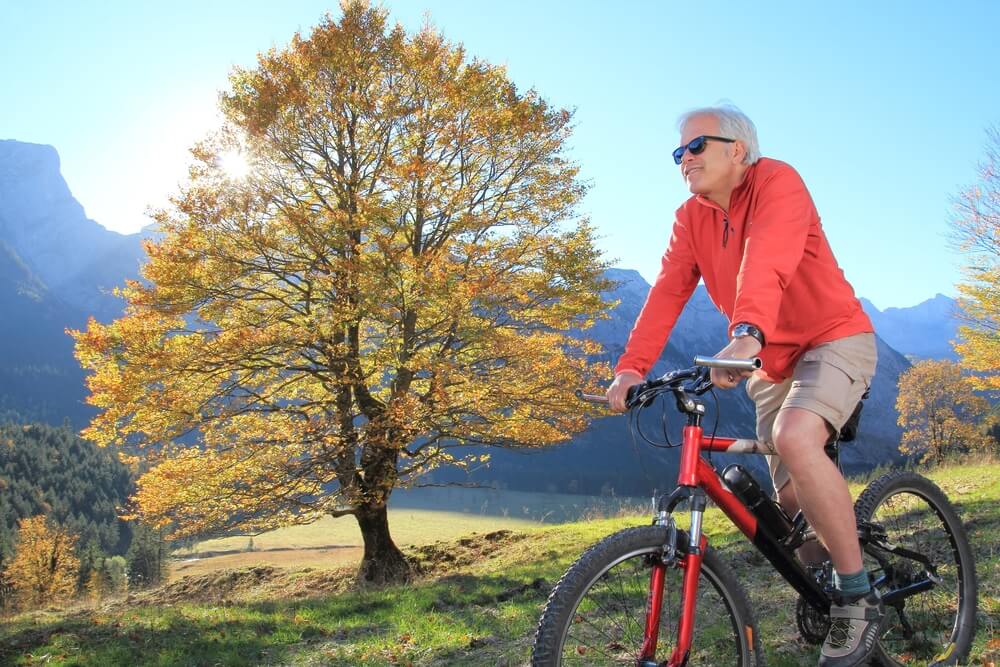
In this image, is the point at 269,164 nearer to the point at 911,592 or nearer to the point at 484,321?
the point at 484,321

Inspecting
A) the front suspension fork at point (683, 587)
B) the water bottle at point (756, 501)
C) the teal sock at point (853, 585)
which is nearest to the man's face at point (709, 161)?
the water bottle at point (756, 501)

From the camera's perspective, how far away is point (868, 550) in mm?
3068

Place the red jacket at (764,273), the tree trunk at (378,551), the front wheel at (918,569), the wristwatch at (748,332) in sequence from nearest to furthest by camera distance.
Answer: the wristwatch at (748,332) → the red jacket at (764,273) → the front wheel at (918,569) → the tree trunk at (378,551)

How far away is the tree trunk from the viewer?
1319cm

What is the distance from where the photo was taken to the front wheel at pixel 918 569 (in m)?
3.11

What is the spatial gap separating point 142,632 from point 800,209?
8085 mm

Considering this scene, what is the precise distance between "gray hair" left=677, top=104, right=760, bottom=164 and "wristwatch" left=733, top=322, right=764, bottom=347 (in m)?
0.80

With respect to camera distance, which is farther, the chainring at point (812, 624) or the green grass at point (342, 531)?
the green grass at point (342, 531)

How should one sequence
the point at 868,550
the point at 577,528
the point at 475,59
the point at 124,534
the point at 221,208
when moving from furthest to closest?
1. the point at 124,534
2. the point at 577,528
3. the point at 475,59
4. the point at 221,208
5. the point at 868,550

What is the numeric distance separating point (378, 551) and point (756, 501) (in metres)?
11.9

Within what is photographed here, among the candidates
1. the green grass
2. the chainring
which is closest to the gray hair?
the chainring

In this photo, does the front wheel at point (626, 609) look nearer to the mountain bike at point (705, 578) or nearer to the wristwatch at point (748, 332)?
the mountain bike at point (705, 578)

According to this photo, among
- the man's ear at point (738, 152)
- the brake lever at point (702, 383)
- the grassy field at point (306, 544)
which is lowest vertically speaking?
the grassy field at point (306, 544)

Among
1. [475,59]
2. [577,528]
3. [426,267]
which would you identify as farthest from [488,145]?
[577,528]
